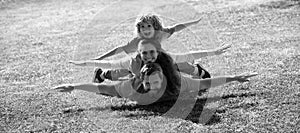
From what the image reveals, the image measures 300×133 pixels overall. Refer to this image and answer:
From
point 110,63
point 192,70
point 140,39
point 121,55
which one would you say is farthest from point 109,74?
point 121,55

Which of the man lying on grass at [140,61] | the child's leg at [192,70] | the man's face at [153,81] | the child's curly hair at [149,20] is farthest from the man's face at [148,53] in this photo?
the child's leg at [192,70]

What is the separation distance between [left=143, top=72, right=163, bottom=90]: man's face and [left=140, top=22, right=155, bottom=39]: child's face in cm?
52

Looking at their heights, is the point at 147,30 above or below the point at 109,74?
above

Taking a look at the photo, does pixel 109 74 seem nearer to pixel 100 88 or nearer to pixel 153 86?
pixel 100 88

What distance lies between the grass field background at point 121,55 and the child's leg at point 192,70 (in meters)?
0.27

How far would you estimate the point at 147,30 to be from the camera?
16.5 ft

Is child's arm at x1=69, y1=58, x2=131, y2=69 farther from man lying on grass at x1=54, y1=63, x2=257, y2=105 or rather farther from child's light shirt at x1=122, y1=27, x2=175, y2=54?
man lying on grass at x1=54, y1=63, x2=257, y2=105

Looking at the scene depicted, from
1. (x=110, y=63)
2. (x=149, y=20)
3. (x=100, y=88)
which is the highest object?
(x=149, y=20)

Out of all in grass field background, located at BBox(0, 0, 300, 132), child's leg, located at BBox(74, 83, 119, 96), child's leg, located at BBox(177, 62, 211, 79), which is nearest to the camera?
grass field background, located at BBox(0, 0, 300, 132)

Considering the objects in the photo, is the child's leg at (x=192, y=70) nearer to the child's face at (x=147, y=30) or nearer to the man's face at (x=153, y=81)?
the child's face at (x=147, y=30)

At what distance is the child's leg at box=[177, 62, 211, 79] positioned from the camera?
535cm

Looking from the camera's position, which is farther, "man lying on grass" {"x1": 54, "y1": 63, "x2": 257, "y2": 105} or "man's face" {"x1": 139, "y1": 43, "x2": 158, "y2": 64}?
"man's face" {"x1": 139, "y1": 43, "x2": 158, "y2": 64}

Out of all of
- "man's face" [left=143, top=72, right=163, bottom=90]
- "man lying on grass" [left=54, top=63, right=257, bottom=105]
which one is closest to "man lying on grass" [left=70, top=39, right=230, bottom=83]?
"man lying on grass" [left=54, top=63, right=257, bottom=105]

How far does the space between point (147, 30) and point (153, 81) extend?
2.06 ft
